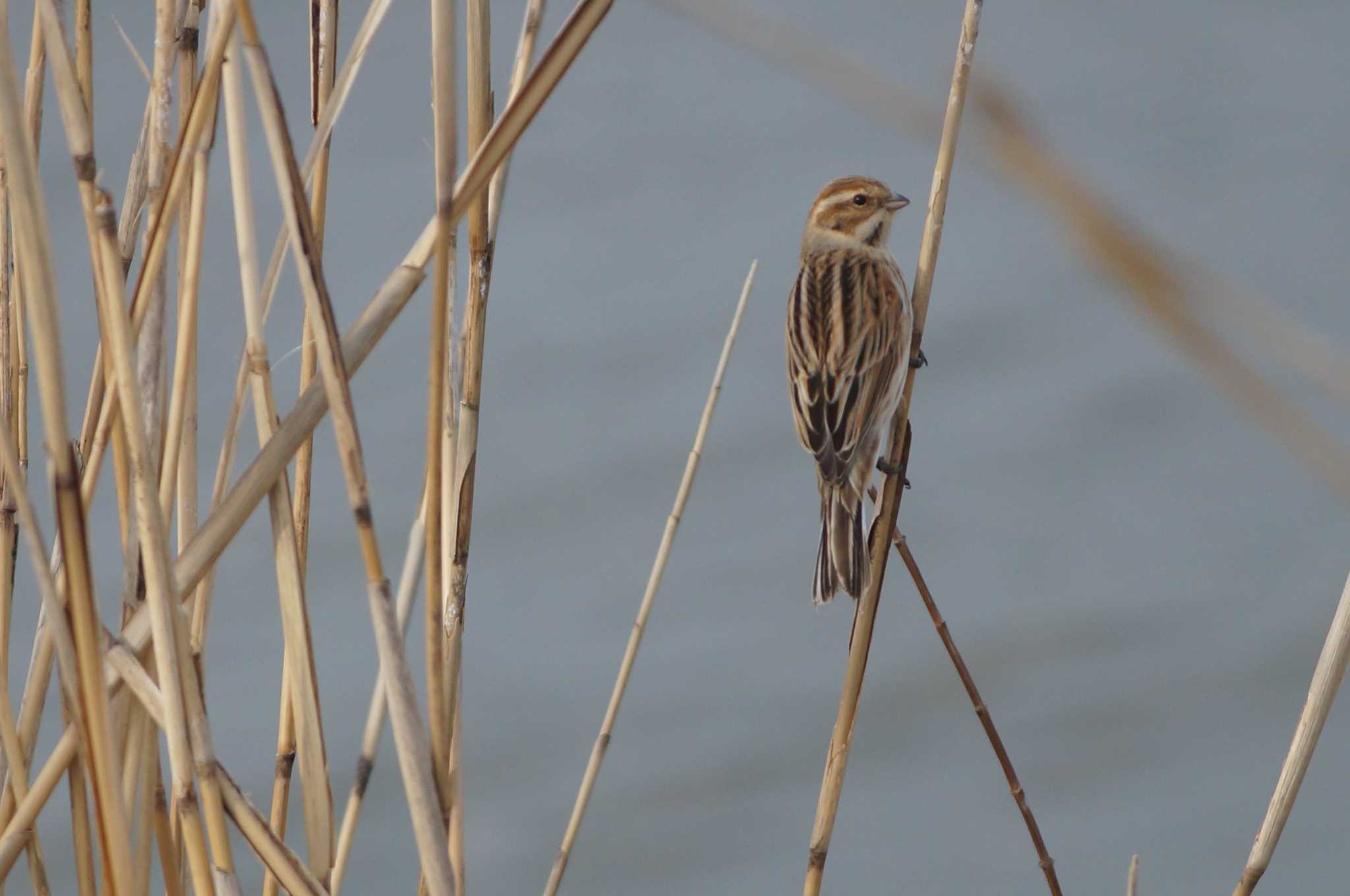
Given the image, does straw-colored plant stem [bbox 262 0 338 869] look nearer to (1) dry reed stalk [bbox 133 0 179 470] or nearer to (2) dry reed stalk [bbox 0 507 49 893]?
(1) dry reed stalk [bbox 133 0 179 470]

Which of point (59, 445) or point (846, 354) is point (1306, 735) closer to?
point (846, 354)

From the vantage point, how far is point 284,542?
2043 mm

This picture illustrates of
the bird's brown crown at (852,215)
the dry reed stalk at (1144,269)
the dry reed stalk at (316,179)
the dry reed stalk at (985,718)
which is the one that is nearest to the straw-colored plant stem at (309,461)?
the dry reed stalk at (316,179)

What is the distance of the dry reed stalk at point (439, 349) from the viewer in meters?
1.65

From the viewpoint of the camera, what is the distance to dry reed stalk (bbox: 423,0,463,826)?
65.1 inches

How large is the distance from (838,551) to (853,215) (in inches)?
42.3

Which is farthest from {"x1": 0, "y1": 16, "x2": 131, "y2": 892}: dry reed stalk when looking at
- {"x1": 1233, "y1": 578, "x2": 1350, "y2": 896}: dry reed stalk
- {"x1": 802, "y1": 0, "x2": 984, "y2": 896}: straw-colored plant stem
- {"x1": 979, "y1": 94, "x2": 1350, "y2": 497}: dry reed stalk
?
{"x1": 1233, "y1": 578, "x2": 1350, "y2": 896}: dry reed stalk

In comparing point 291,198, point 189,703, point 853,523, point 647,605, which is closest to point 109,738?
point 189,703

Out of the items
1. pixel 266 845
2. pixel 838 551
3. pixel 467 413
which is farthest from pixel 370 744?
pixel 838 551

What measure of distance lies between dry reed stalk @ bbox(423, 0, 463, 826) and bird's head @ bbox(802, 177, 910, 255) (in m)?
2.07

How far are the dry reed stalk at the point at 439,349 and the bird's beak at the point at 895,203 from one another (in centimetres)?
211

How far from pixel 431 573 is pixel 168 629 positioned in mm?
315

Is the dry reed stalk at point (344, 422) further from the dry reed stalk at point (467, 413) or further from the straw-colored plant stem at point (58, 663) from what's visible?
the straw-colored plant stem at point (58, 663)

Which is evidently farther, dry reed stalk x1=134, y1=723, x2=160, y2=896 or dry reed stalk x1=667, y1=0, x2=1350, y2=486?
dry reed stalk x1=134, y1=723, x2=160, y2=896
